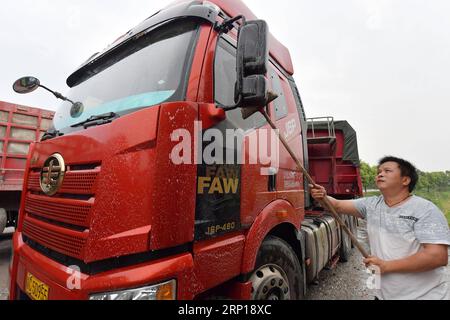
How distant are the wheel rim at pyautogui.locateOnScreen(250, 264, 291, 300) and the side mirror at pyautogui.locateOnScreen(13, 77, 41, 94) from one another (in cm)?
263

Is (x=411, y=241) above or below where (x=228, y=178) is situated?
below

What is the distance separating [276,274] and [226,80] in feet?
4.87

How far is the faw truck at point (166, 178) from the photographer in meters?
1.17

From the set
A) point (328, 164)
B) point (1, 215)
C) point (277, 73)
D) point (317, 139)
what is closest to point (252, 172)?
point (277, 73)

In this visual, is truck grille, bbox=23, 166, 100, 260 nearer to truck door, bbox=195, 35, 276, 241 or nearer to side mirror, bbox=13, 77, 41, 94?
truck door, bbox=195, 35, 276, 241

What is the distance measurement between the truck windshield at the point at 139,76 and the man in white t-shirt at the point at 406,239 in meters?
1.61

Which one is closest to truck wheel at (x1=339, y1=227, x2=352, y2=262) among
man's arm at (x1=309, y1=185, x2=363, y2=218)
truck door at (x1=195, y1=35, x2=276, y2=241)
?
man's arm at (x1=309, y1=185, x2=363, y2=218)

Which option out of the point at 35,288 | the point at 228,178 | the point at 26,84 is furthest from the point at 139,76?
the point at 26,84

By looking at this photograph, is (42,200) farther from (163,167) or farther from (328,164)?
(328,164)

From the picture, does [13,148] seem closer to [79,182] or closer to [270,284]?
[79,182]

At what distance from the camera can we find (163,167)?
1194mm

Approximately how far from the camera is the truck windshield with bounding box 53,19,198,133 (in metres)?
1.45

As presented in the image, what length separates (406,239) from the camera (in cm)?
163

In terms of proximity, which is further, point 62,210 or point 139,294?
point 62,210
